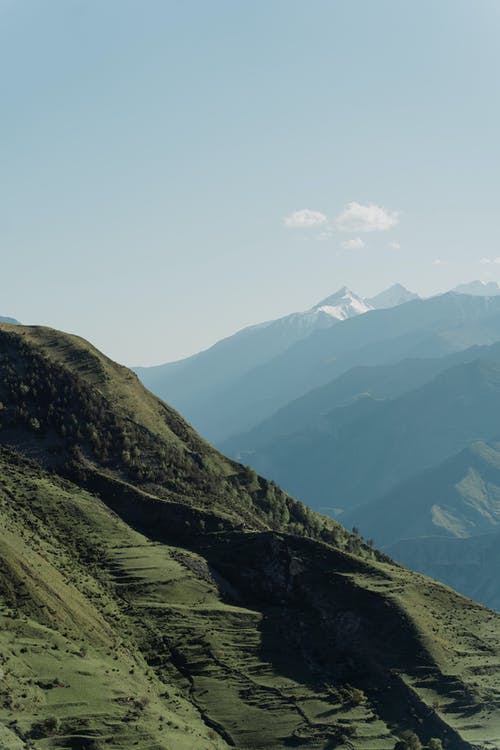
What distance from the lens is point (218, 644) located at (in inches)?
6491

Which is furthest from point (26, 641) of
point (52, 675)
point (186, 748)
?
point (186, 748)

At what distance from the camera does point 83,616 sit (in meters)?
153

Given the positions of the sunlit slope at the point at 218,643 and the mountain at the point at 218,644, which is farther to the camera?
the sunlit slope at the point at 218,643

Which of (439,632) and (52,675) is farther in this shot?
(439,632)

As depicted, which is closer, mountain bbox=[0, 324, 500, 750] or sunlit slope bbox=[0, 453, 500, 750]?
mountain bbox=[0, 324, 500, 750]

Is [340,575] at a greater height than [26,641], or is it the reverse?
[340,575]

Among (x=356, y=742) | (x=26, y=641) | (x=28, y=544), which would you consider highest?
(x=28, y=544)

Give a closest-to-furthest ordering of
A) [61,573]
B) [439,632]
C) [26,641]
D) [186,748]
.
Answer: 1. [186,748]
2. [26,641]
3. [61,573]
4. [439,632]

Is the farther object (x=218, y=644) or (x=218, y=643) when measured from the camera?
(x=218, y=643)

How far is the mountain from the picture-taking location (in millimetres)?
131250

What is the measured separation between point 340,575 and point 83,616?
64.0 metres

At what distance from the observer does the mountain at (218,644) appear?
13125 centimetres

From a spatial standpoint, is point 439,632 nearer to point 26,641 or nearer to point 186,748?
point 186,748

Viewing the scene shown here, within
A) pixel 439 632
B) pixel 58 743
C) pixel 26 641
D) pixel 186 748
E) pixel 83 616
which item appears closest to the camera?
pixel 58 743
